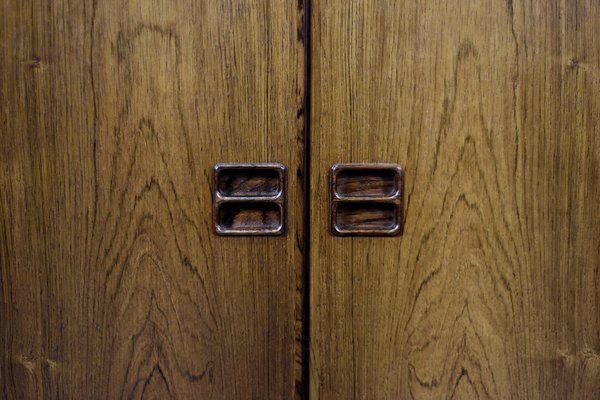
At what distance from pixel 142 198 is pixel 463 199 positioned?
1.21 ft

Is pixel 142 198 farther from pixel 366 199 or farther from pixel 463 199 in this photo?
pixel 463 199

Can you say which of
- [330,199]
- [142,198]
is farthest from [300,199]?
[142,198]

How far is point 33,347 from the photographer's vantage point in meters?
0.55

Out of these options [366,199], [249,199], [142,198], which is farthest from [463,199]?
[142,198]

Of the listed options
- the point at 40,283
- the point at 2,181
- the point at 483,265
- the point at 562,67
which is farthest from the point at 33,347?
the point at 562,67

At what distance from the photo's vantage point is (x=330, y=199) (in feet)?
1.76

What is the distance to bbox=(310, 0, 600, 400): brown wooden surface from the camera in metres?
0.53

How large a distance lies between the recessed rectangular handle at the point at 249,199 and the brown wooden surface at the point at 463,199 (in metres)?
0.04

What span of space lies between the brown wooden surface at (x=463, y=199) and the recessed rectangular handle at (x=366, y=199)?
12 millimetres

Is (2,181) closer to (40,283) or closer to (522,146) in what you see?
(40,283)

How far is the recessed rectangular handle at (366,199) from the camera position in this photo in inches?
21.0

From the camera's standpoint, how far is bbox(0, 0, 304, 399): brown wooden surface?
0.53 m

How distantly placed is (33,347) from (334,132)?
434 millimetres

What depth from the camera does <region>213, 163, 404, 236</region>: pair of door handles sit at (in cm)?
54
